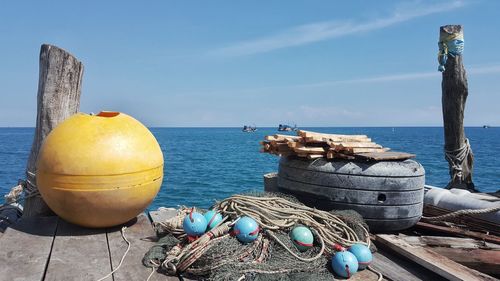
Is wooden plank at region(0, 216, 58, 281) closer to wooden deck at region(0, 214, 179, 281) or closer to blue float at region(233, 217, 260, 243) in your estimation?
wooden deck at region(0, 214, 179, 281)

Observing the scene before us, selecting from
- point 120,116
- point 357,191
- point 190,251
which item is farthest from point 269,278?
point 120,116

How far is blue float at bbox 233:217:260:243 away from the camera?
340 centimetres

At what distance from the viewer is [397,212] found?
4.41 meters

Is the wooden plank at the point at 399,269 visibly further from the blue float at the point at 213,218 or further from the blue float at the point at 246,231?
the blue float at the point at 213,218

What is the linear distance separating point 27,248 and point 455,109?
7.51 m

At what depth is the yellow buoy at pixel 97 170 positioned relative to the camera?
12.5 ft

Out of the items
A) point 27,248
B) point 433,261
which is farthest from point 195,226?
point 433,261

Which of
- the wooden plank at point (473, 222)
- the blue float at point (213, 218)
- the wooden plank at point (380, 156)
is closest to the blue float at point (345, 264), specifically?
the blue float at point (213, 218)

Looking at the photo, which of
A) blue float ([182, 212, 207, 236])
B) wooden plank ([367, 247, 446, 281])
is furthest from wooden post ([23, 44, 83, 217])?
wooden plank ([367, 247, 446, 281])

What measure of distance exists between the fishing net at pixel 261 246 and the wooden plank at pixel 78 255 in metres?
0.43

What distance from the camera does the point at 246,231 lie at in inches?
134

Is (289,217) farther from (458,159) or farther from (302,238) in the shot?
(458,159)

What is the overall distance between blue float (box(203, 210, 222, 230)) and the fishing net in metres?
0.07

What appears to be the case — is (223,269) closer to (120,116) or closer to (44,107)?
(120,116)
